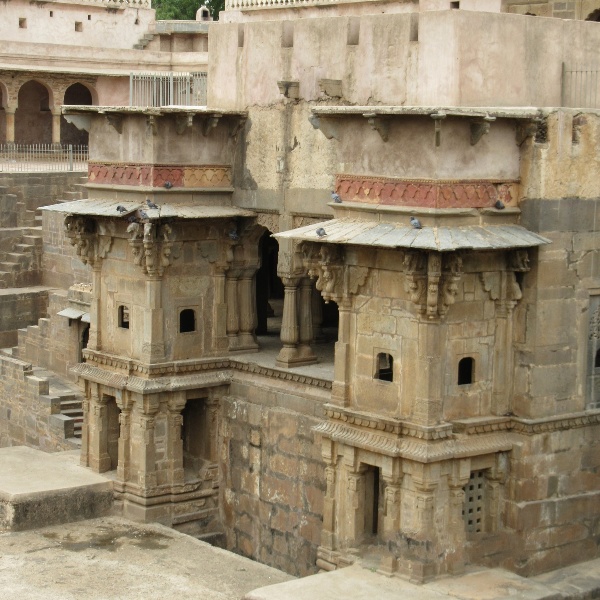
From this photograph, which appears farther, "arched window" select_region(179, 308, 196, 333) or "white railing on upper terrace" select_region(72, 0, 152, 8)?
"white railing on upper terrace" select_region(72, 0, 152, 8)

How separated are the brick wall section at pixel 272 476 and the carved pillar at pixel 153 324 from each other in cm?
107

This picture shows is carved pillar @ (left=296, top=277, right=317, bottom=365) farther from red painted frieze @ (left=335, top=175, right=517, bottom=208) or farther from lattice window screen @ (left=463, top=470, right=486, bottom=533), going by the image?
lattice window screen @ (left=463, top=470, right=486, bottom=533)

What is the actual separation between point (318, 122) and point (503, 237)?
230 centimetres

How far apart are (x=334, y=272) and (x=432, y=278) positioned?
127 cm

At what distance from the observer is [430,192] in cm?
1373

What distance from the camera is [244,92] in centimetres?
1731

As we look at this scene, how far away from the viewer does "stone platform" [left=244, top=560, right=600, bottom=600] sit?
44.9 feet

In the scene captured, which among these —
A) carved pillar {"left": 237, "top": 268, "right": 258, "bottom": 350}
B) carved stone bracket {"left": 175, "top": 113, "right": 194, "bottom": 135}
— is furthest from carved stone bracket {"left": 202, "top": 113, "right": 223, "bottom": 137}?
carved pillar {"left": 237, "top": 268, "right": 258, "bottom": 350}

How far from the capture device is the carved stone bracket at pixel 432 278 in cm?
1377

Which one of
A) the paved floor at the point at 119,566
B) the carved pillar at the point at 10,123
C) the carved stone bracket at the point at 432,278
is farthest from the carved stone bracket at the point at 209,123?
the carved pillar at the point at 10,123

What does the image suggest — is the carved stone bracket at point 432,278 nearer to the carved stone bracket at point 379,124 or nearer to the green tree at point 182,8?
the carved stone bracket at point 379,124

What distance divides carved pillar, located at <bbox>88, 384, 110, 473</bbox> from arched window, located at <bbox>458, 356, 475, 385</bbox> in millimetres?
5308

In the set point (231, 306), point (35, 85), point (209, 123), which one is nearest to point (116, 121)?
point (209, 123)

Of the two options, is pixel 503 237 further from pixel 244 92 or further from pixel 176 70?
pixel 176 70
